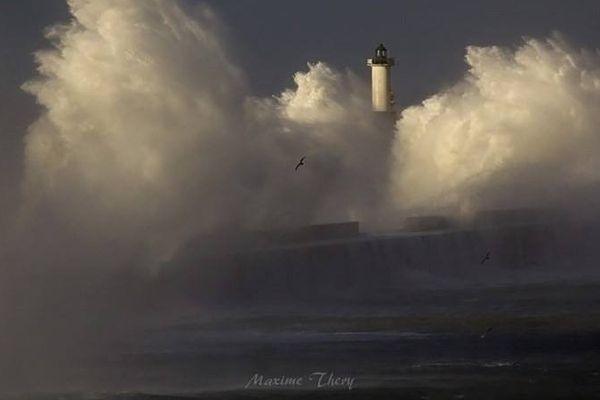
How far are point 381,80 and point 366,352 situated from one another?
2896cm

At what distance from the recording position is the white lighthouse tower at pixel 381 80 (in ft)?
186

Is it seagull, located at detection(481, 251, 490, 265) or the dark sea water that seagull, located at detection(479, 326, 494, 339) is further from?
seagull, located at detection(481, 251, 490, 265)

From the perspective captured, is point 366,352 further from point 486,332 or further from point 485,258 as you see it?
point 485,258

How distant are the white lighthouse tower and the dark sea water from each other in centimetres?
2025

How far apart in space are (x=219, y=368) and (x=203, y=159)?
14.2m

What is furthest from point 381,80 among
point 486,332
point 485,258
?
point 486,332

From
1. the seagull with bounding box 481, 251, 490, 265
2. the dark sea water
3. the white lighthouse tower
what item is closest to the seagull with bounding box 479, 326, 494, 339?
the dark sea water

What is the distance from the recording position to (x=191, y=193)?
40.1 m

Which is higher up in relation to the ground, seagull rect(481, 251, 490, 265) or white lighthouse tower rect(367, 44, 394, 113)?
white lighthouse tower rect(367, 44, 394, 113)

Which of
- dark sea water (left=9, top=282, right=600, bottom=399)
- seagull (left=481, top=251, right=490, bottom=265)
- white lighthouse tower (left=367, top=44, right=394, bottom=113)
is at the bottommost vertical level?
dark sea water (left=9, top=282, right=600, bottom=399)

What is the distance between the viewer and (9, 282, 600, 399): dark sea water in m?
26.2

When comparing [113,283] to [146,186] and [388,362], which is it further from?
[388,362]

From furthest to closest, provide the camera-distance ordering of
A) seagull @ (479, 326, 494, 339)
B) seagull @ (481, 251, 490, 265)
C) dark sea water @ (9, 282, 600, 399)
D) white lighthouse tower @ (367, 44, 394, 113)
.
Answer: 1. white lighthouse tower @ (367, 44, 394, 113)
2. seagull @ (481, 251, 490, 265)
3. seagull @ (479, 326, 494, 339)
4. dark sea water @ (9, 282, 600, 399)

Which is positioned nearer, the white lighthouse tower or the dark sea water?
the dark sea water
